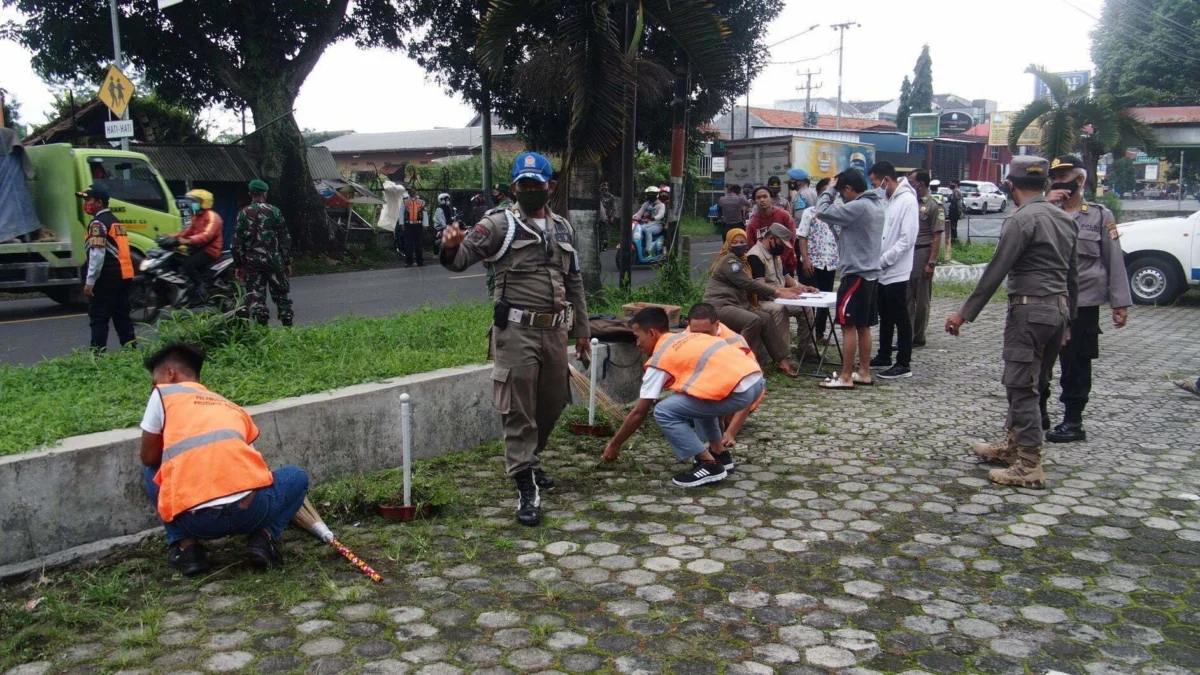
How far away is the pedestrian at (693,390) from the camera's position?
5172 mm

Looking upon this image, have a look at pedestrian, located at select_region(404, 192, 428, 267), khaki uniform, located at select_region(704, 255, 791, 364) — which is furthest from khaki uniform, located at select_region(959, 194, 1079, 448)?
pedestrian, located at select_region(404, 192, 428, 267)

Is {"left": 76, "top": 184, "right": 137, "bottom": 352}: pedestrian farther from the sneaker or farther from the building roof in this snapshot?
the building roof

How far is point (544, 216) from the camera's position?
4.98 m

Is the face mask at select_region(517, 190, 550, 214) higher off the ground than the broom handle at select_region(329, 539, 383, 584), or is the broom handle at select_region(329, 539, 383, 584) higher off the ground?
the face mask at select_region(517, 190, 550, 214)

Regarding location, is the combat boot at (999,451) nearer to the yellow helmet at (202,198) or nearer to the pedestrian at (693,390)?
the pedestrian at (693,390)

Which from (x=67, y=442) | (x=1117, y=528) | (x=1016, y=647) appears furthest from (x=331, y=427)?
(x=1117, y=528)

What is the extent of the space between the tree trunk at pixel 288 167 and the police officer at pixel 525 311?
14.7 meters

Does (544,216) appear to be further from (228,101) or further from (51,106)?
(51,106)

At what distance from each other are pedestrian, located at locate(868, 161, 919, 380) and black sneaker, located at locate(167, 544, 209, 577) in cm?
571

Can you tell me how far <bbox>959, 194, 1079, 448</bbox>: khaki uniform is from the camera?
5.14m

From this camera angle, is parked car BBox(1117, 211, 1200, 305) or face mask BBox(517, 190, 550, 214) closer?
face mask BBox(517, 190, 550, 214)

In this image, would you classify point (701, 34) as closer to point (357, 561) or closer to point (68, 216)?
point (357, 561)

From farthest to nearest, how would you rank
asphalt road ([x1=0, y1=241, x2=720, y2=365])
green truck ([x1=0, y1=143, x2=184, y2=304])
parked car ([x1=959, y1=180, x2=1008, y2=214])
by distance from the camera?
parked car ([x1=959, y1=180, x2=1008, y2=214]) < green truck ([x1=0, y1=143, x2=184, y2=304]) < asphalt road ([x1=0, y1=241, x2=720, y2=365])

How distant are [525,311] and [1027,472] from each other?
2.90 metres
